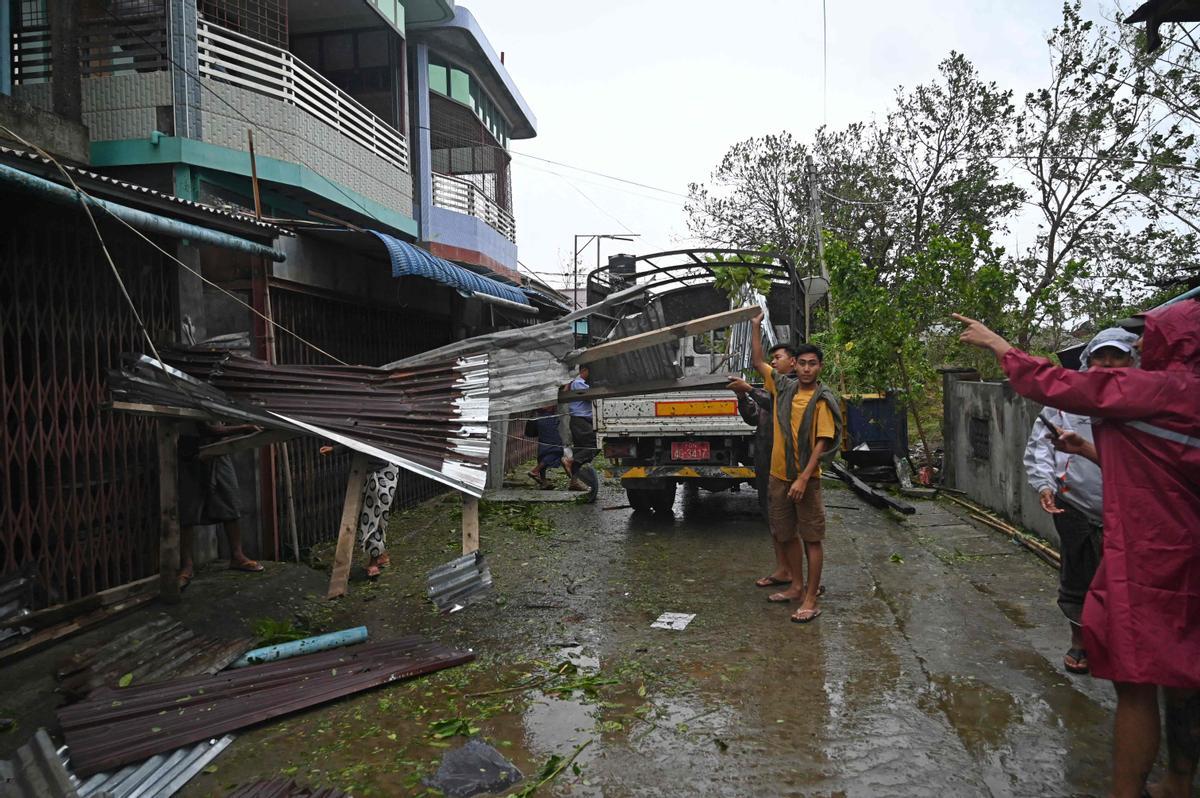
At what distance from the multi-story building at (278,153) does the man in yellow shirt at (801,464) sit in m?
3.67

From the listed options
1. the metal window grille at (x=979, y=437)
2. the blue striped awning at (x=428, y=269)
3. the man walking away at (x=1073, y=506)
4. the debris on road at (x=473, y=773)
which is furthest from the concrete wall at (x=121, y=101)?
the metal window grille at (x=979, y=437)

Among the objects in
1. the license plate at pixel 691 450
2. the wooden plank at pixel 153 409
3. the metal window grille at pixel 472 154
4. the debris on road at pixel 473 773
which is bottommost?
the debris on road at pixel 473 773

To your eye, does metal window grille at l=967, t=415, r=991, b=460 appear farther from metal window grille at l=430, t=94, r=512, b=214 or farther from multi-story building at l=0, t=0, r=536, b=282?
metal window grille at l=430, t=94, r=512, b=214

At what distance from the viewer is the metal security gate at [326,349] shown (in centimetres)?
746

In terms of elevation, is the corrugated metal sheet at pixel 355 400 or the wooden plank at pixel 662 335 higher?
the wooden plank at pixel 662 335

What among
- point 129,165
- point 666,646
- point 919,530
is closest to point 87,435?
point 666,646

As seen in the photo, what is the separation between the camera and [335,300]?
8.44 meters

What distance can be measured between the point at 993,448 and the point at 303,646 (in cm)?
759

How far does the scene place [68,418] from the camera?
5.08m

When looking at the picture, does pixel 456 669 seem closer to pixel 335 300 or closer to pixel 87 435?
pixel 87 435

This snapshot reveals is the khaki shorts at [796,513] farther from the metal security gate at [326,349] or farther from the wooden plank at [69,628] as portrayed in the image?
the wooden plank at [69,628]

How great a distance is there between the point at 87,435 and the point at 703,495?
769cm

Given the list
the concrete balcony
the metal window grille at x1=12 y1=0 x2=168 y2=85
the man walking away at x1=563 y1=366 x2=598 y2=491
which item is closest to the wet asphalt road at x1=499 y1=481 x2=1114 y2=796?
the man walking away at x1=563 y1=366 x2=598 y2=491

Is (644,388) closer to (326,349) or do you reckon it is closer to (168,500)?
(168,500)
